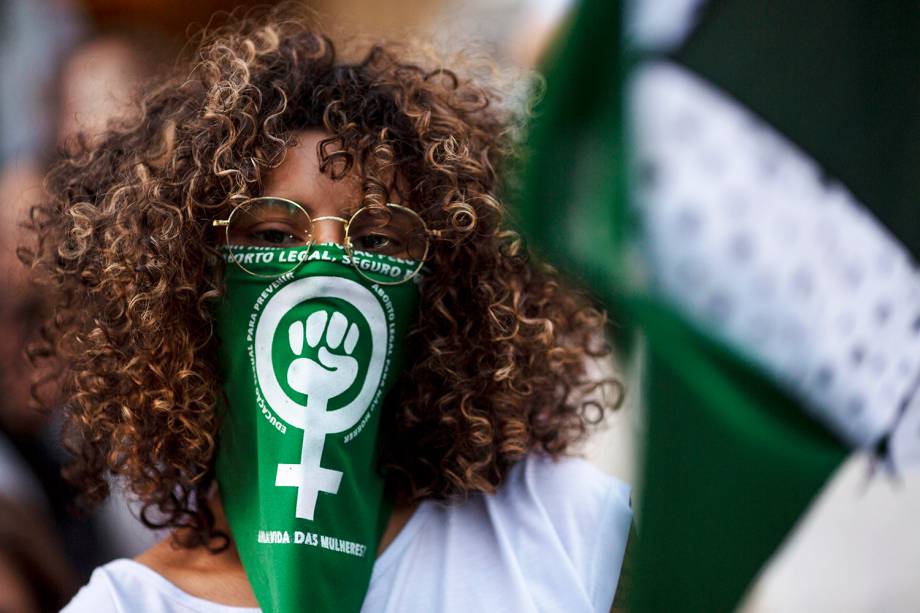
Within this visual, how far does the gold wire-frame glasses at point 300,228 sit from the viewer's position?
6.22ft

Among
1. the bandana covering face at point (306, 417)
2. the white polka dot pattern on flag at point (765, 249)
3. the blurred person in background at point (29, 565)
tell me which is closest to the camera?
the white polka dot pattern on flag at point (765, 249)

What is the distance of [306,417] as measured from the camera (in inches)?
72.5

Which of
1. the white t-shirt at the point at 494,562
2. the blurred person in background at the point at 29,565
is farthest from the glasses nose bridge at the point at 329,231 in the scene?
the blurred person in background at the point at 29,565

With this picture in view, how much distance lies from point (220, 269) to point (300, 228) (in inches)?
7.3

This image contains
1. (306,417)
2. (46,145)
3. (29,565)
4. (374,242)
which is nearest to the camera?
(306,417)

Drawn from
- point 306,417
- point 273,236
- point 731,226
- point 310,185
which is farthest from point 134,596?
point 731,226

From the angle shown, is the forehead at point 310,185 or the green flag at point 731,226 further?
the forehead at point 310,185

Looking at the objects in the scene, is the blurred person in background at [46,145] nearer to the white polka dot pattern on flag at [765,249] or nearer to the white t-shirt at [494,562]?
the white t-shirt at [494,562]

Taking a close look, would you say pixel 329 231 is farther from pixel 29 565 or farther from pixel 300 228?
pixel 29 565

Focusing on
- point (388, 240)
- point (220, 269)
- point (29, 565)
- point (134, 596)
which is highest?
point (388, 240)

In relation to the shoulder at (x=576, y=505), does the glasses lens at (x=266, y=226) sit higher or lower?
higher

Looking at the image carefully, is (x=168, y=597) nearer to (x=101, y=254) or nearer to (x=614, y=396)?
(x=101, y=254)

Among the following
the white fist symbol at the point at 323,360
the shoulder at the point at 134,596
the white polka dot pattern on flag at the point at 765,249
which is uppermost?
Result: the white polka dot pattern on flag at the point at 765,249

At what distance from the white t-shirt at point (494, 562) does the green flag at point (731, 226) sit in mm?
623
